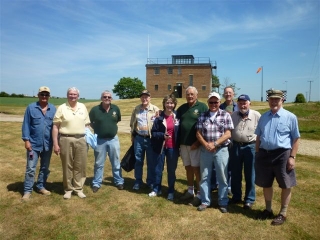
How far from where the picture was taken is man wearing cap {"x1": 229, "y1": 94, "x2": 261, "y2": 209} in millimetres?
4477

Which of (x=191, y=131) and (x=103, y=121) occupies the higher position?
(x=103, y=121)

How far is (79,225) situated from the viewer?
13.2ft

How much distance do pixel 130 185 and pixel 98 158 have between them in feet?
3.42

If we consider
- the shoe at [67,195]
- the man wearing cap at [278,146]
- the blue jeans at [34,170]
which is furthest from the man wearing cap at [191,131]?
the blue jeans at [34,170]

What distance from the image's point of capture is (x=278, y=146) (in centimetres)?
388

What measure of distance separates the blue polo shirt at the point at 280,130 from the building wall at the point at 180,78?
132ft

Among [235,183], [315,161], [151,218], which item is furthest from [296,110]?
[151,218]

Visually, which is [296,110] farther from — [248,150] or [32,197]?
[32,197]

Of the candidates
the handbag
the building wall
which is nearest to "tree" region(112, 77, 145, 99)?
the building wall

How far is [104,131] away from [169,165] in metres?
1.54

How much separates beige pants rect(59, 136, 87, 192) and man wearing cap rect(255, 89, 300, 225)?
10.7 feet

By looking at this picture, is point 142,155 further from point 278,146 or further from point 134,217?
point 278,146

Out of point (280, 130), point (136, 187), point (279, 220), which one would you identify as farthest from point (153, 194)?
point (280, 130)

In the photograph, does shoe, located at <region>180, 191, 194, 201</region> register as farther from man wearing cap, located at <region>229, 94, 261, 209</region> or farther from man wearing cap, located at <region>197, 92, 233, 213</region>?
man wearing cap, located at <region>229, 94, 261, 209</region>
